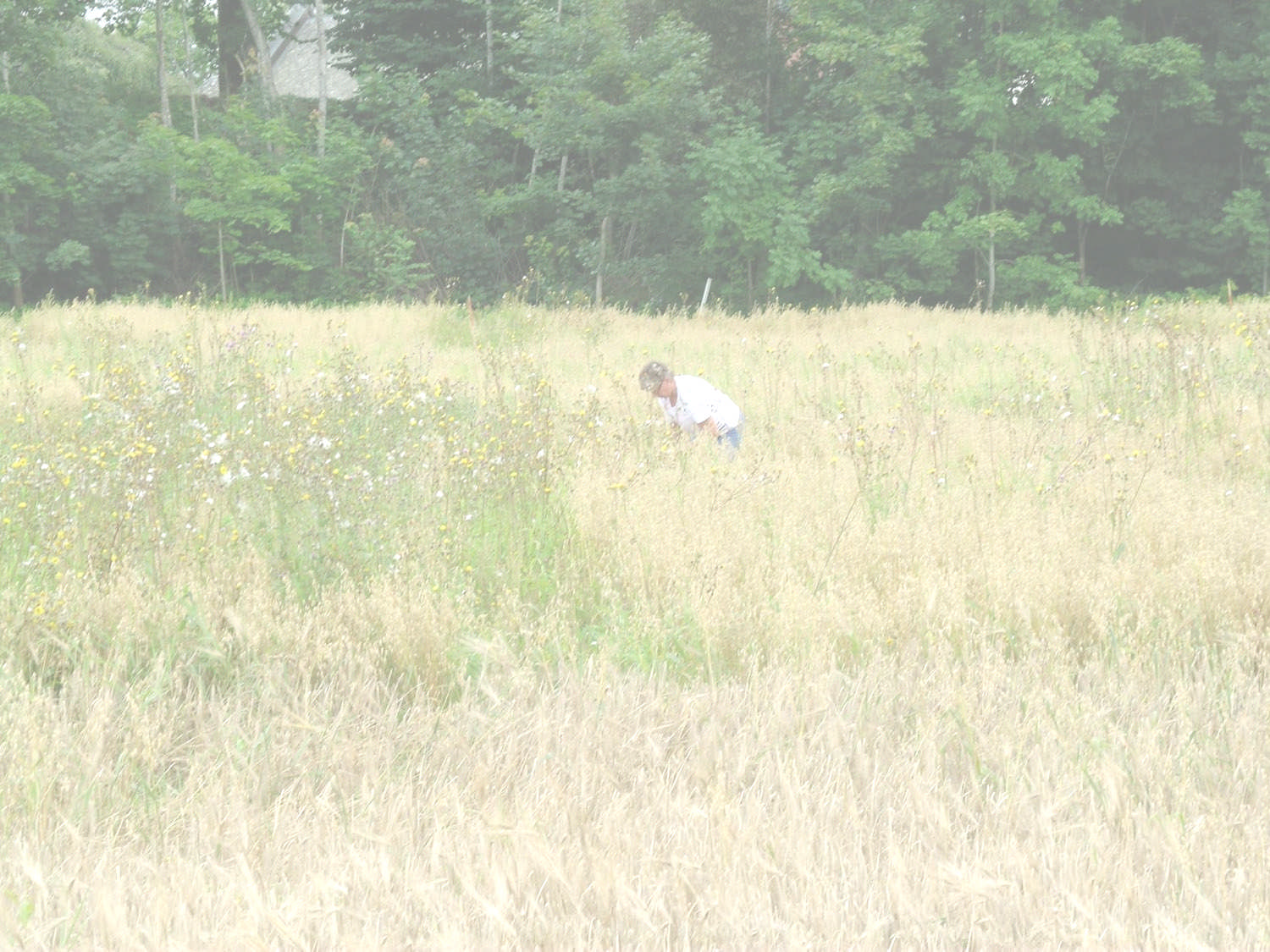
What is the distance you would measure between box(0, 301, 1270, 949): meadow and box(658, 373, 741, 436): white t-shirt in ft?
3.17

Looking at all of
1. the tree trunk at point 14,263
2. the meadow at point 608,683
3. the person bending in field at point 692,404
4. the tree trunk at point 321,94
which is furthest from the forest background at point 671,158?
the meadow at point 608,683

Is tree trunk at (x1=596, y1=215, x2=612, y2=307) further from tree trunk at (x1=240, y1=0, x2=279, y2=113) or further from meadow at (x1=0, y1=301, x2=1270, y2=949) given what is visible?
meadow at (x1=0, y1=301, x2=1270, y2=949)

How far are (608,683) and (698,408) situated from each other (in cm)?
431

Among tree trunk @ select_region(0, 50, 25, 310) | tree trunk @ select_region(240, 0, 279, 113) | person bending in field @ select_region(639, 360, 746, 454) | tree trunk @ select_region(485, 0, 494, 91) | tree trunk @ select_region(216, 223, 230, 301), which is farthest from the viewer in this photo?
tree trunk @ select_region(240, 0, 279, 113)

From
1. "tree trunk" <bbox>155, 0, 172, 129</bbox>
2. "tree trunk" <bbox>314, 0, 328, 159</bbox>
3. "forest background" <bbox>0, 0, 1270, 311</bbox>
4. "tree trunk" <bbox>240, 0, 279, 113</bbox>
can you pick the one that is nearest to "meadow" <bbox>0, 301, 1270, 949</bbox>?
"forest background" <bbox>0, 0, 1270, 311</bbox>

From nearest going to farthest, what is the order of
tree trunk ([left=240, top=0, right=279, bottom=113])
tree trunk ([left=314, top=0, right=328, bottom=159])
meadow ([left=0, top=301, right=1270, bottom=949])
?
meadow ([left=0, top=301, right=1270, bottom=949])
tree trunk ([left=314, top=0, right=328, bottom=159])
tree trunk ([left=240, top=0, right=279, bottom=113])

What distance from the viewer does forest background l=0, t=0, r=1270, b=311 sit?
75.1ft

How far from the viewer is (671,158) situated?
24.1 metres

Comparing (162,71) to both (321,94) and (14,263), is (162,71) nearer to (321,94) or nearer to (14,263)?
(321,94)

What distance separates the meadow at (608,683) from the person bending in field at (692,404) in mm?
963

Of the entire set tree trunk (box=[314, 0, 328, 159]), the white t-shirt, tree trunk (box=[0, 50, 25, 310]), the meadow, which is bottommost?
the meadow

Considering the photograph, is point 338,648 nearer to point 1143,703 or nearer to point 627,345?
point 1143,703

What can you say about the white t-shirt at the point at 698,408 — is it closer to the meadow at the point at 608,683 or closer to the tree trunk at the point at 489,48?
the meadow at the point at 608,683

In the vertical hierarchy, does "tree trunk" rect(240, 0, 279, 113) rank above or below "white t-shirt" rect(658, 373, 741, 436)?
above
